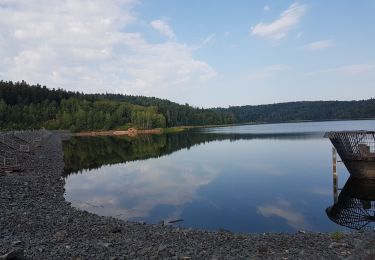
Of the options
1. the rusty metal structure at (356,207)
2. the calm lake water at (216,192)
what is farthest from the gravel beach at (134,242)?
the rusty metal structure at (356,207)

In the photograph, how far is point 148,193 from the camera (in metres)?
35.7

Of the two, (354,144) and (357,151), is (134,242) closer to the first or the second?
(357,151)

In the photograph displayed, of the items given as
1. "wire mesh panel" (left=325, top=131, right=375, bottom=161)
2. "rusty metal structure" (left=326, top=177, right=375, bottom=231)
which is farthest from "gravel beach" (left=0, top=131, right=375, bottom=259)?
"wire mesh panel" (left=325, top=131, right=375, bottom=161)

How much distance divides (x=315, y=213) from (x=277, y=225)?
462cm

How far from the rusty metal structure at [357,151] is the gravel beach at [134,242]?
20036mm

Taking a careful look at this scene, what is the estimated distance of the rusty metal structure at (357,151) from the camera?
117 ft

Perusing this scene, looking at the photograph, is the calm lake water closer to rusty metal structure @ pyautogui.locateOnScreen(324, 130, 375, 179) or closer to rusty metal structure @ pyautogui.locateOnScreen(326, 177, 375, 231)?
rusty metal structure @ pyautogui.locateOnScreen(326, 177, 375, 231)

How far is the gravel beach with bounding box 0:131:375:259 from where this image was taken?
13.5 meters

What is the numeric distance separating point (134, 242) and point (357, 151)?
2911cm

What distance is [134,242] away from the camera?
15.6m

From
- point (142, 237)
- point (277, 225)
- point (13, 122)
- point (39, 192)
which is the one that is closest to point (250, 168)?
point (277, 225)

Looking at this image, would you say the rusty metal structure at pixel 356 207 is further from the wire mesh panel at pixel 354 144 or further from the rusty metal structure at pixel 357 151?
the wire mesh panel at pixel 354 144

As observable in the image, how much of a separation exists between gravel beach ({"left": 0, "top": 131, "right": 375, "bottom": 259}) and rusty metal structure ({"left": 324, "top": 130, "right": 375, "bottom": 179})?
789 inches

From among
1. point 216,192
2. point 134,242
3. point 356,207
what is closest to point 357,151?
point 356,207
